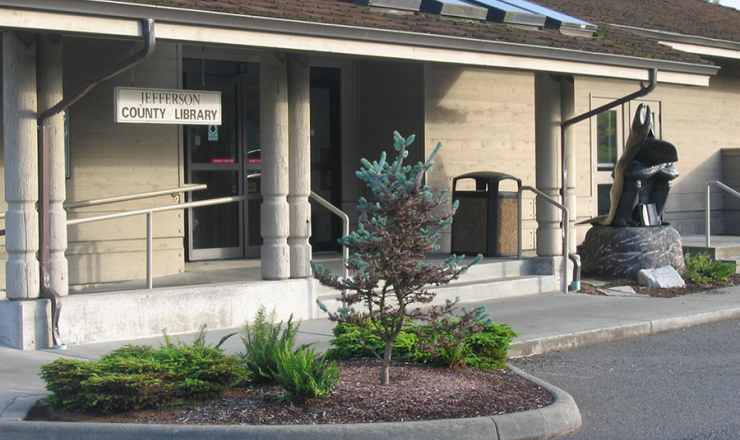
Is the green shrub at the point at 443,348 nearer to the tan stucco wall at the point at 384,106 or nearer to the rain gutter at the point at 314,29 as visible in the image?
the rain gutter at the point at 314,29

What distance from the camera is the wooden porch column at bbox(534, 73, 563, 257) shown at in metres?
11.8

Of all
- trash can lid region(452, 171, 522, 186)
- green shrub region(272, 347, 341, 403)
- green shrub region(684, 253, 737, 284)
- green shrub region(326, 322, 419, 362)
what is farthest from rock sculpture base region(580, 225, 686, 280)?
green shrub region(272, 347, 341, 403)

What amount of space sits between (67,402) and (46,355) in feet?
6.88

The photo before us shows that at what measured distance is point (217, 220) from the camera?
1190 centimetres

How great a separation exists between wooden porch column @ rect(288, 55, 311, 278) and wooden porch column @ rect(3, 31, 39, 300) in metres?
2.70

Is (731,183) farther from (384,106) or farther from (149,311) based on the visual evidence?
(149,311)

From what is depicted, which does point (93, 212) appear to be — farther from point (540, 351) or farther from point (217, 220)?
point (540, 351)

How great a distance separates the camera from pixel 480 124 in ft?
44.5

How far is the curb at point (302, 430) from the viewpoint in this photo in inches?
194

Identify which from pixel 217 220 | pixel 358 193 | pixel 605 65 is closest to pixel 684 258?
pixel 605 65

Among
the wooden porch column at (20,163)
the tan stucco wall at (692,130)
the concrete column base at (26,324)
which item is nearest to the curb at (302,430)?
the concrete column base at (26,324)

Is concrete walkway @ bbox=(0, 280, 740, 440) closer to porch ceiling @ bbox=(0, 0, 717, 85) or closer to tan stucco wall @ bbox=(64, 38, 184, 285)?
tan stucco wall @ bbox=(64, 38, 184, 285)

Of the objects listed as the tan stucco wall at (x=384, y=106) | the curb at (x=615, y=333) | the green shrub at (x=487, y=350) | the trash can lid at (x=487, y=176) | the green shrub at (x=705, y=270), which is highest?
the tan stucco wall at (x=384, y=106)

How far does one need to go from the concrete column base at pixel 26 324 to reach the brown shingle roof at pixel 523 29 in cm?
290
